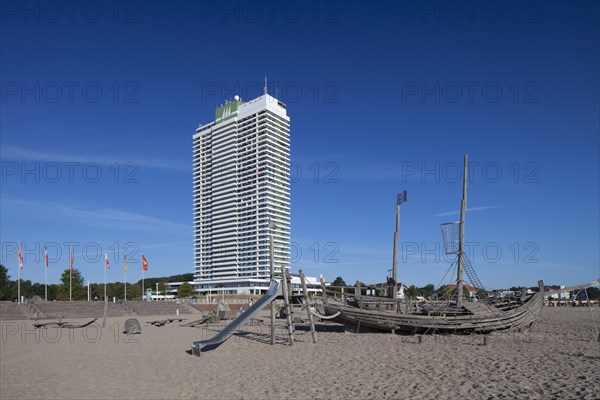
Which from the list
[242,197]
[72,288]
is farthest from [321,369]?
[242,197]

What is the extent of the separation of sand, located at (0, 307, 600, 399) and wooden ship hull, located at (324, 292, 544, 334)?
1.63ft

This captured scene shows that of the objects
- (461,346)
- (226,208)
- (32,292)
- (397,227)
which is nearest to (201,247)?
(226,208)

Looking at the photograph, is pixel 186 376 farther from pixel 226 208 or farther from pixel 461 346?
A: pixel 226 208

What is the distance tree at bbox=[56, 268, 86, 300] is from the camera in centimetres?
6425

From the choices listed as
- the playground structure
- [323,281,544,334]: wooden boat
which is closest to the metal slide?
the playground structure

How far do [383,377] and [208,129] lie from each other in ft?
424

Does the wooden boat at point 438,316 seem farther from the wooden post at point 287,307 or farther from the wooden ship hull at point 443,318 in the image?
the wooden post at point 287,307

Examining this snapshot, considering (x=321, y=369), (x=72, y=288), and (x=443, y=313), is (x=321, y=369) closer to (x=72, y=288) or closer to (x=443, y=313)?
(x=443, y=313)

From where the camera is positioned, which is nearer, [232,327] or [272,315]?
[232,327]

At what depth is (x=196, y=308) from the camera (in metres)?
55.1

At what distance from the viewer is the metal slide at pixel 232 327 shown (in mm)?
15007

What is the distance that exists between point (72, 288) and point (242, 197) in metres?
61.7

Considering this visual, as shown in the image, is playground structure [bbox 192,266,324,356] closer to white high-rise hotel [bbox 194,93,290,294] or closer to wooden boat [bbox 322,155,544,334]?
wooden boat [bbox 322,155,544,334]

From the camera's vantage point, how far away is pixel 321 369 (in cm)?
1134
